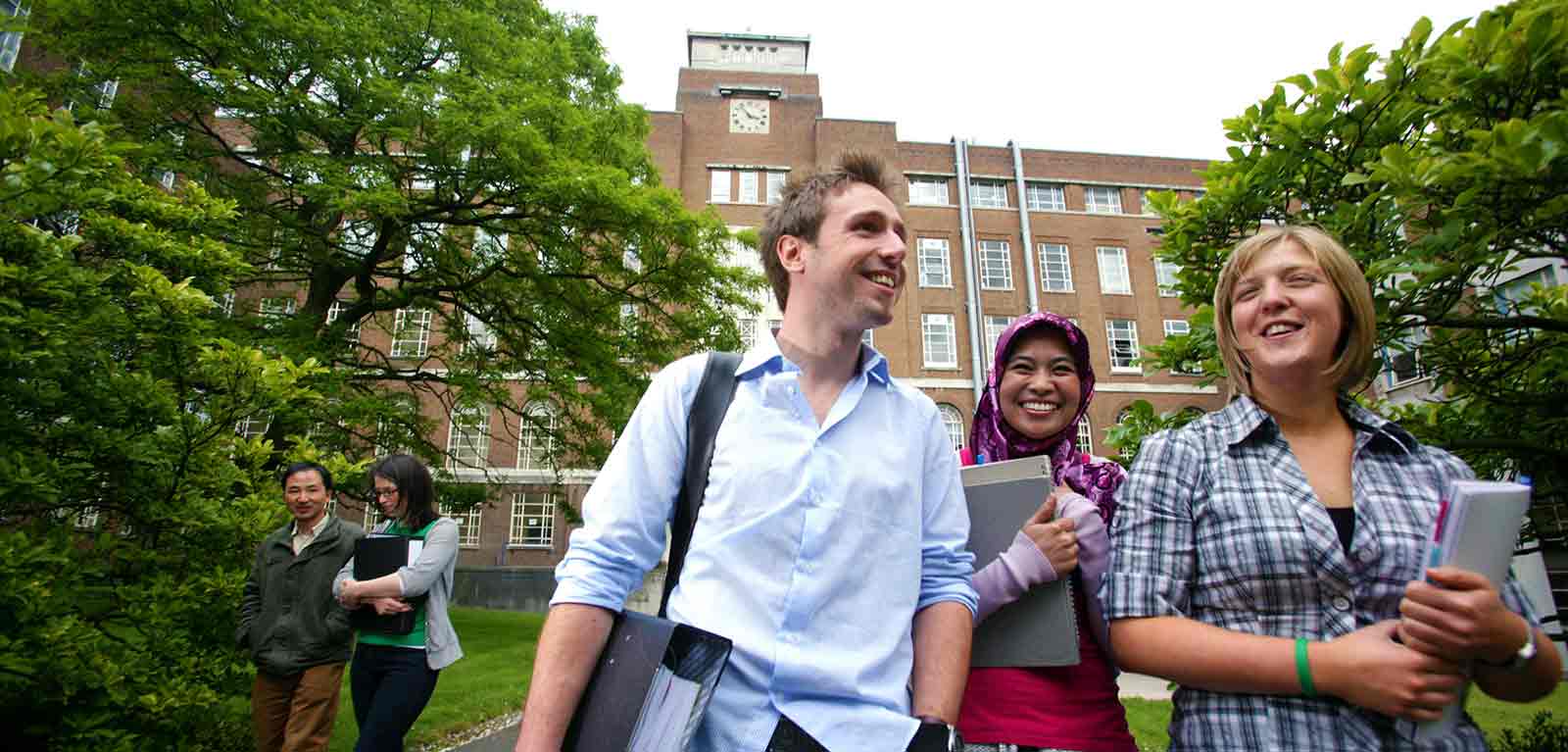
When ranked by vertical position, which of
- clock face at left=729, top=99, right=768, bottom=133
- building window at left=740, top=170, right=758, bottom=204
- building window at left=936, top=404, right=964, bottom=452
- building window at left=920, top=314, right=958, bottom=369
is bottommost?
building window at left=936, top=404, right=964, bottom=452

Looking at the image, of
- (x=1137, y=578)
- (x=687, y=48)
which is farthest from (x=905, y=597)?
(x=687, y=48)

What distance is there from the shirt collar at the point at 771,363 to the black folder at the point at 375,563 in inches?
128

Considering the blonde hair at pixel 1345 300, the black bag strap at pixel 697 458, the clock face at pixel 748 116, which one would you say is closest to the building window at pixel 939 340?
the clock face at pixel 748 116

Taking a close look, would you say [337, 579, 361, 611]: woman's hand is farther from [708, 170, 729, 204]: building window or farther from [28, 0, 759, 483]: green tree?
[708, 170, 729, 204]: building window

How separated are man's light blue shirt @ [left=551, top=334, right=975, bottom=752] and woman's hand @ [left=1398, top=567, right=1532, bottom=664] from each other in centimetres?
82

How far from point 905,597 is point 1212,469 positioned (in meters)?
0.76

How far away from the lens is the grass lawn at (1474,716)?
6.87m

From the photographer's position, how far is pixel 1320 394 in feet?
5.94

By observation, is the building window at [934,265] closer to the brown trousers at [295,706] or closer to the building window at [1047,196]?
the building window at [1047,196]

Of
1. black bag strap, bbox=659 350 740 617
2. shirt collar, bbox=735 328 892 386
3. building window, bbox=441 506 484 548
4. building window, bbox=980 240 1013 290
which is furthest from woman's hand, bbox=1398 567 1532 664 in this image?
building window, bbox=980 240 1013 290

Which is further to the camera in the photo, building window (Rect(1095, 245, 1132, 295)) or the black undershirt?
building window (Rect(1095, 245, 1132, 295))

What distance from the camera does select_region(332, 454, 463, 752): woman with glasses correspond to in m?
3.91

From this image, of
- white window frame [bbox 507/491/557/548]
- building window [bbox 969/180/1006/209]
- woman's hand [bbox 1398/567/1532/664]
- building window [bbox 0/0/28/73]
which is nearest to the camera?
woman's hand [bbox 1398/567/1532/664]

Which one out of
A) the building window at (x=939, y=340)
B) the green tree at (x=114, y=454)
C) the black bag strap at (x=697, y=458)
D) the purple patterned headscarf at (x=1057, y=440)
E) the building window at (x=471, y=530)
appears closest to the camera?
the black bag strap at (x=697, y=458)
